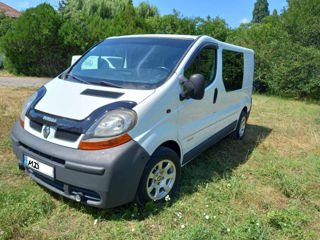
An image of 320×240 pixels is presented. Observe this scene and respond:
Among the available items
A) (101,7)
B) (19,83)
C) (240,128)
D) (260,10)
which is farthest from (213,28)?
(260,10)

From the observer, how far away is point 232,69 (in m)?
3.95

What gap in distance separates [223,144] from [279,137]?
Result: 5.25 feet

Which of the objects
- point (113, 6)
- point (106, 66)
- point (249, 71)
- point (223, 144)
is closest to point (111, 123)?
point (106, 66)

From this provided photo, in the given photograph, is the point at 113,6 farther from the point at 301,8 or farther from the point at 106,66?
the point at 106,66

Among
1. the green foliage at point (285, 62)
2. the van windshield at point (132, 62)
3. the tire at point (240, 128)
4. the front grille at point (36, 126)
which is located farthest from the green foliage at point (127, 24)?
the front grille at point (36, 126)

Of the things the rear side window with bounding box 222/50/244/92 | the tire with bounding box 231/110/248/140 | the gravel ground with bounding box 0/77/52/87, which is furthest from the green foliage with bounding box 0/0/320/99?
the rear side window with bounding box 222/50/244/92

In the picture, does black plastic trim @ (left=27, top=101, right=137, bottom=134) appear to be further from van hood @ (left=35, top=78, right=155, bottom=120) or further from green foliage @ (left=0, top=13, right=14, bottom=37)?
green foliage @ (left=0, top=13, right=14, bottom=37)

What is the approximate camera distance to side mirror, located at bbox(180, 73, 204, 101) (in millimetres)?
2506

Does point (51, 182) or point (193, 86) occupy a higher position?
point (193, 86)

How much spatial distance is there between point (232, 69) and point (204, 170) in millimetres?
1672

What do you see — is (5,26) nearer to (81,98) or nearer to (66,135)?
(81,98)

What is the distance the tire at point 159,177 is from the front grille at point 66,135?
0.67 m

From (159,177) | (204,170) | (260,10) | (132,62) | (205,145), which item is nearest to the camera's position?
(159,177)

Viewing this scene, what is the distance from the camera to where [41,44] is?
1350 cm
